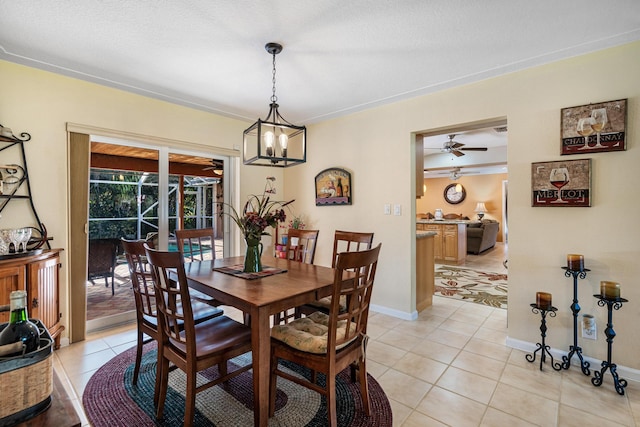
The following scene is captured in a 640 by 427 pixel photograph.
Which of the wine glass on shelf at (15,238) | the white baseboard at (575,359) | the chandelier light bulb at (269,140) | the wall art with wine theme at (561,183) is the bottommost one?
the white baseboard at (575,359)

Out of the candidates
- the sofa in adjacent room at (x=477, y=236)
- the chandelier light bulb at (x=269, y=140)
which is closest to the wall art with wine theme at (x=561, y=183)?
the chandelier light bulb at (x=269, y=140)

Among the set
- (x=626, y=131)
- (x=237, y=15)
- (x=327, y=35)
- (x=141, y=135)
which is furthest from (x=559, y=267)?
(x=141, y=135)

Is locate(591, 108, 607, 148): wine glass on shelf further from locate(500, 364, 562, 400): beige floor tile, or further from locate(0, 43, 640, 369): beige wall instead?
locate(500, 364, 562, 400): beige floor tile

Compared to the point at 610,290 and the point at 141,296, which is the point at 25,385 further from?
the point at 610,290

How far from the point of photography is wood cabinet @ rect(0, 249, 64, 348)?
2162mm

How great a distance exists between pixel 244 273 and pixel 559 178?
8.70ft

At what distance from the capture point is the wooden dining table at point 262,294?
1585mm

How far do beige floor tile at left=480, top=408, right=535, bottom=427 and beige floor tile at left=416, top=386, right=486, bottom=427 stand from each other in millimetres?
33

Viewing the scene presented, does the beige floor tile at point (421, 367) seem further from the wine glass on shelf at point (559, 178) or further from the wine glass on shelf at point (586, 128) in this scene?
the wine glass on shelf at point (586, 128)

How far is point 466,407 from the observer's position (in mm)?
1938

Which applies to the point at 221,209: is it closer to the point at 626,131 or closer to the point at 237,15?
the point at 237,15

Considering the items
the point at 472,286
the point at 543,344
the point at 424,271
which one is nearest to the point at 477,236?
the point at 472,286

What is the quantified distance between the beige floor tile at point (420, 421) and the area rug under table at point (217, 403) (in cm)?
11

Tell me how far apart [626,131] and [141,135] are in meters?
4.33
